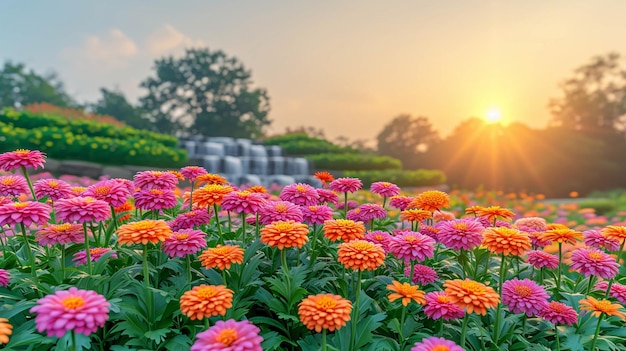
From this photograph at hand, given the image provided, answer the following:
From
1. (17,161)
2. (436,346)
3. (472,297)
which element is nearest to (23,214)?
(17,161)

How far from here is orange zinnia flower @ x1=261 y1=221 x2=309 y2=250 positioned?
184 cm

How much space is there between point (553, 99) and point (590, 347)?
99.0 feet

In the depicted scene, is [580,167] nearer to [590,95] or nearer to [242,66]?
[590,95]

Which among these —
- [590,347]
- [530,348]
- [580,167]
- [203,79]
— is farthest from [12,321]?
A: [203,79]

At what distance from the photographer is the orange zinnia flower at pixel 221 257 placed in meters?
1.80

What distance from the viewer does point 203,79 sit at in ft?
96.4

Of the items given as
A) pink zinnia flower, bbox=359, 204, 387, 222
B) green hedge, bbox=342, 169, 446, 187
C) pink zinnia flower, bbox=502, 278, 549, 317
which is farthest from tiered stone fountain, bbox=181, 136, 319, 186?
pink zinnia flower, bbox=502, 278, 549, 317

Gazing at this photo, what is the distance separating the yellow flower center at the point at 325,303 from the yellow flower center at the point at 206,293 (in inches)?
14.5

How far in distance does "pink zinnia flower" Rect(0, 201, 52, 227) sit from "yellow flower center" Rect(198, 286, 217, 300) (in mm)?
808

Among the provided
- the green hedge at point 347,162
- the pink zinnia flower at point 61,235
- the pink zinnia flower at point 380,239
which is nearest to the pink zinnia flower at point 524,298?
the pink zinnia flower at point 380,239

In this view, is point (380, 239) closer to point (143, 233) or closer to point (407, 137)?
point (143, 233)

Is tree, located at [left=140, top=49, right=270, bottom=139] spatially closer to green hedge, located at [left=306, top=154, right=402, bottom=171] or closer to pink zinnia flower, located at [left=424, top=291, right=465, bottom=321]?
green hedge, located at [left=306, top=154, right=402, bottom=171]

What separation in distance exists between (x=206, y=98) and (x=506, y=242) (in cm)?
2850

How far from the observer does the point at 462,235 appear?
2.09m
